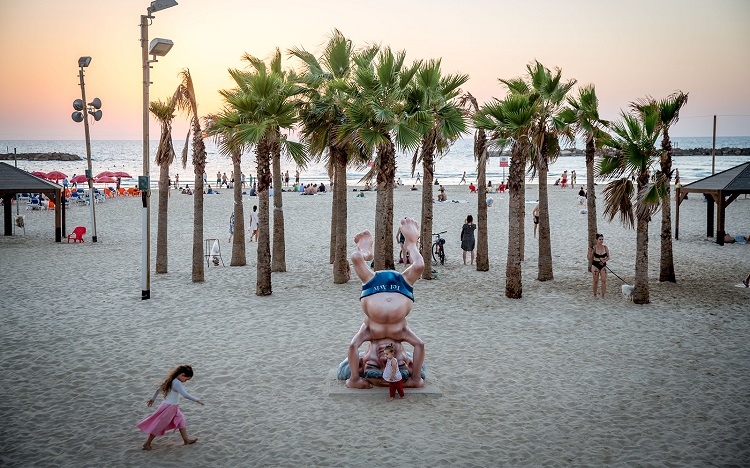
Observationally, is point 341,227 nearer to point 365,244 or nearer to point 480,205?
point 480,205

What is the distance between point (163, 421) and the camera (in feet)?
23.9

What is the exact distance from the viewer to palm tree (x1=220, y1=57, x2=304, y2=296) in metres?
15.3

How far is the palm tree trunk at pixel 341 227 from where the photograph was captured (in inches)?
693

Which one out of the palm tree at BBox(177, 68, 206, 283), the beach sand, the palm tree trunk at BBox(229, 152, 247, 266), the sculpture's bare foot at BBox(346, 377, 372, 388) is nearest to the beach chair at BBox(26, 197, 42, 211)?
the beach sand

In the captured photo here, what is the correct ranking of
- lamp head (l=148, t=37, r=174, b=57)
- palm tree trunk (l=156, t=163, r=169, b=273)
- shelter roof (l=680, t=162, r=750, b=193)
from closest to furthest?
lamp head (l=148, t=37, r=174, b=57), palm tree trunk (l=156, t=163, r=169, b=273), shelter roof (l=680, t=162, r=750, b=193)

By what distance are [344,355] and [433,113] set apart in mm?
8439

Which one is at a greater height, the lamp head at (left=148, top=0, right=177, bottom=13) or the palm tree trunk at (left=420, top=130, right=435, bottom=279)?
the lamp head at (left=148, top=0, right=177, bottom=13)

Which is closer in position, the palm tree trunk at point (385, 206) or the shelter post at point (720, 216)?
the palm tree trunk at point (385, 206)

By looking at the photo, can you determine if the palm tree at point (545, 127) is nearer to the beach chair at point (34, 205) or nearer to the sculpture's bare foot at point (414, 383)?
the sculpture's bare foot at point (414, 383)

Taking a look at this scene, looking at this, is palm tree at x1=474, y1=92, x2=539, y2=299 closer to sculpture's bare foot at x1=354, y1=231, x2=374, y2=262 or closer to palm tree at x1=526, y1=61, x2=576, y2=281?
palm tree at x1=526, y1=61, x2=576, y2=281

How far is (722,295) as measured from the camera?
15734 millimetres

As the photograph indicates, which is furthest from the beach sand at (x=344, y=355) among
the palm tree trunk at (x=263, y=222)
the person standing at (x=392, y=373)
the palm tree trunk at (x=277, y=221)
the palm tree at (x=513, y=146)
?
the palm tree at (x=513, y=146)

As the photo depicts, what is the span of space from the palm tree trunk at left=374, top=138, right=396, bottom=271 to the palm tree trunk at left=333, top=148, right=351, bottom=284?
93 centimetres

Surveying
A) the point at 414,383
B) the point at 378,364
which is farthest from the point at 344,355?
the point at 414,383
